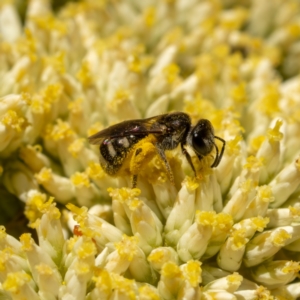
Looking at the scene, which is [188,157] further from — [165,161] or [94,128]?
[94,128]

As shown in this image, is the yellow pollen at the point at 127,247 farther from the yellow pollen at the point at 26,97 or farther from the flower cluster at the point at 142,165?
the yellow pollen at the point at 26,97

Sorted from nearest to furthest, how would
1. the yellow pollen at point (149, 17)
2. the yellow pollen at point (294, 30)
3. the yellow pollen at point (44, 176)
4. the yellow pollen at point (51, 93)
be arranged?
the yellow pollen at point (44, 176) → the yellow pollen at point (51, 93) → the yellow pollen at point (149, 17) → the yellow pollen at point (294, 30)

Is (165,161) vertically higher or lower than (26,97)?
lower

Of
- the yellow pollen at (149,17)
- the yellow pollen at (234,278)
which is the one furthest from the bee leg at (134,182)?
the yellow pollen at (149,17)

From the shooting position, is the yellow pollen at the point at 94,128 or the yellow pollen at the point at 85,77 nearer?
the yellow pollen at the point at 94,128

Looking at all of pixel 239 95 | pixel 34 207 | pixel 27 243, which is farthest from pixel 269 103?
pixel 27 243

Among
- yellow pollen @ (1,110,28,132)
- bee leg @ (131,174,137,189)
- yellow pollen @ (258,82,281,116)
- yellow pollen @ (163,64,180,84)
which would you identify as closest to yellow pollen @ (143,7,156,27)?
yellow pollen @ (163,64,180,84)

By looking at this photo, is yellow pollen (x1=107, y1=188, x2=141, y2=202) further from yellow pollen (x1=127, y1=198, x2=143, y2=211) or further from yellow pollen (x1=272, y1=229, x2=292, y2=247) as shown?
yellow pollen (x1=272, y1=229, x2=292, y2=247)
